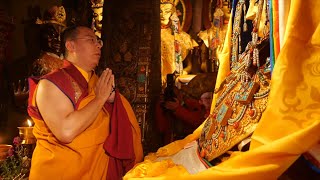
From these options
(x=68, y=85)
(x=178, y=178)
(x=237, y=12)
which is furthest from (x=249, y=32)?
(x=68, y=85)

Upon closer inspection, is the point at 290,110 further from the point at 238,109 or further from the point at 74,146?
the point at 74,146

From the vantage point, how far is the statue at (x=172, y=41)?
663cm

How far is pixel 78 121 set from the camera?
77.2 inches

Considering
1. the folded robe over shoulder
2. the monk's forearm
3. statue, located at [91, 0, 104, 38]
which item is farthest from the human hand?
statue, located at [91, 0, 104, 38]

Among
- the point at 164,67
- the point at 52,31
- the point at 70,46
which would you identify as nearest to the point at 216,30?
the point at 164,67

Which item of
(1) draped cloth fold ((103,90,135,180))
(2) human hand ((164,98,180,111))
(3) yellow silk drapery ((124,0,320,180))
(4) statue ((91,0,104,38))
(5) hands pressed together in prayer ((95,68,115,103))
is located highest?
(4) statue ((91,0,104,38))

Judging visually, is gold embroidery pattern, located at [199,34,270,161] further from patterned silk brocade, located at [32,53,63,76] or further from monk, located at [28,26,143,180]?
patterned silk brocade, located at [32,53,63,76]

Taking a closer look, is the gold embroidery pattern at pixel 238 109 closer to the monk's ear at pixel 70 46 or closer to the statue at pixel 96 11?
the monk's ear at pixel 70 46

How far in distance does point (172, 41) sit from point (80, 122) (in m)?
5.01

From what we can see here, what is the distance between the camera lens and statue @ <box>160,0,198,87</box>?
21.8 ft

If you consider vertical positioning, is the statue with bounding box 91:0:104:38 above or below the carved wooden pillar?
above

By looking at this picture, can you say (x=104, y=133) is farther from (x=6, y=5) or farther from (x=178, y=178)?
(x=6, y=5)

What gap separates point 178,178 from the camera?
106 centimetres

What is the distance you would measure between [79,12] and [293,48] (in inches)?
186
